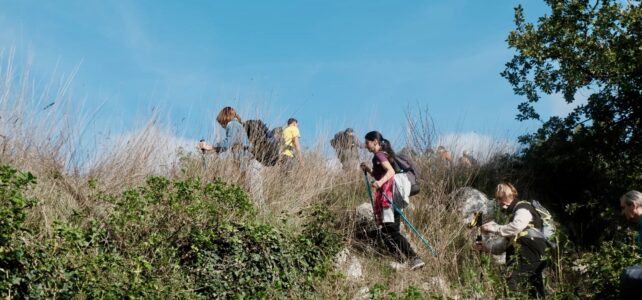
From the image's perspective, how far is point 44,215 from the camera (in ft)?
22.7

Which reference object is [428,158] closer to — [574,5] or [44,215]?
[574,5]

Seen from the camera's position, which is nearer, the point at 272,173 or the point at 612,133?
the point at 272,173

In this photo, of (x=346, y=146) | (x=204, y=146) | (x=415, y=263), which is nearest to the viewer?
(x=415, y=263)

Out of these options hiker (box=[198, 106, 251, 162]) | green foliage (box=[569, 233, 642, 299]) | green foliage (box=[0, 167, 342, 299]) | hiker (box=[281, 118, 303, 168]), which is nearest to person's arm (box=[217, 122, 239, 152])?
hiker (box=[198, 106, 251, 162])

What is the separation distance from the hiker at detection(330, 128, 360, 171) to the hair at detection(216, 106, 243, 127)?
220 cm

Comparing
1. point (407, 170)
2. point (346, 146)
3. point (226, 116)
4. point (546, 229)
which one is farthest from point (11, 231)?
point (346, 146)

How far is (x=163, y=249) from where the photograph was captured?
7.16 metres

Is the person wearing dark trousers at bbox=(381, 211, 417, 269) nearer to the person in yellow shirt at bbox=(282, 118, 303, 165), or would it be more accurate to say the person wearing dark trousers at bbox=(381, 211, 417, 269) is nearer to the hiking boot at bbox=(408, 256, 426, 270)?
the hiking boot at bbox=(408, 256, 426, 270)

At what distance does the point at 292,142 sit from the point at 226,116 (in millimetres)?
1271

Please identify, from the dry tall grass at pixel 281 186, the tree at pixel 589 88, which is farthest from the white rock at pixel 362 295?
the tree at pixel 589 88

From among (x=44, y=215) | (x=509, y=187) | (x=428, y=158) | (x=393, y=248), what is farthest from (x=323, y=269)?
(x=428, y=158)

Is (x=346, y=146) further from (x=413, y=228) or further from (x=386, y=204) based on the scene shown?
(x=386, y=204)

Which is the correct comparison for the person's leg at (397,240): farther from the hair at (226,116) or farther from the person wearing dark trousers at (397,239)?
the hair at (226,116)

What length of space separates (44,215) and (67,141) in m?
1.52
